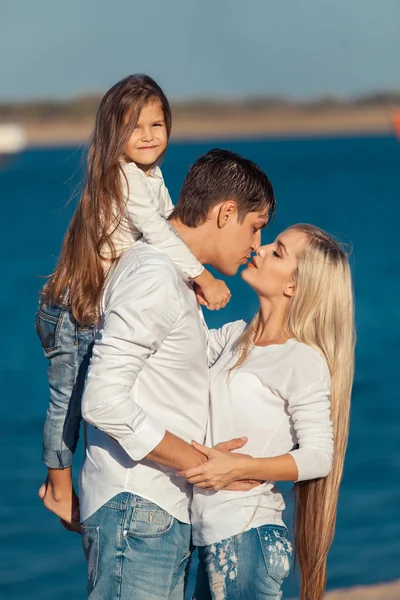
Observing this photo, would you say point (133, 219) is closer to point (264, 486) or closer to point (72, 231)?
point (72, 231)

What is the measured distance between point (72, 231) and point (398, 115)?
379 feet

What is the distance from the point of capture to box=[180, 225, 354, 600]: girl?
2750 millimetres

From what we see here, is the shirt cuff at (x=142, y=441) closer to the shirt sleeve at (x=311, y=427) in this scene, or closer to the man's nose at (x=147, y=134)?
the shirt sleeve at (x=311, y=427)

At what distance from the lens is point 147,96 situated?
3.20 metres

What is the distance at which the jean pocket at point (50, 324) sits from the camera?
3127 millimetres

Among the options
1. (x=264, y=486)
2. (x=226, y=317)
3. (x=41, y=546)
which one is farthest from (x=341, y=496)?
(x=226, y=317)

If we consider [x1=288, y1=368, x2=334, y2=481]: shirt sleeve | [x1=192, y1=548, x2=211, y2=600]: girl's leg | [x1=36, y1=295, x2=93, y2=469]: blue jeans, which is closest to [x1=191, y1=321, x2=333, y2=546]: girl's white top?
[x1=288, y1=368, x2=334, y2=481]: shirt sleeve

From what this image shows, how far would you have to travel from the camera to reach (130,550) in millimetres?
2658

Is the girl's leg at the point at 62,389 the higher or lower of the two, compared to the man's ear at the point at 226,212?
lower

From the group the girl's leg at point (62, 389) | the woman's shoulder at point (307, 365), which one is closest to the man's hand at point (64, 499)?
the girl's leg at point (62, 389)

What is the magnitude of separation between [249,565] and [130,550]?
0.34m

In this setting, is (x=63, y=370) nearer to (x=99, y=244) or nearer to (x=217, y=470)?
(x=99, y=244)

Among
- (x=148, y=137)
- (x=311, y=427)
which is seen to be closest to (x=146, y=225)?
(x=148, y=137)

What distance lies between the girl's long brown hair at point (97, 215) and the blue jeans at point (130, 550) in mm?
605
